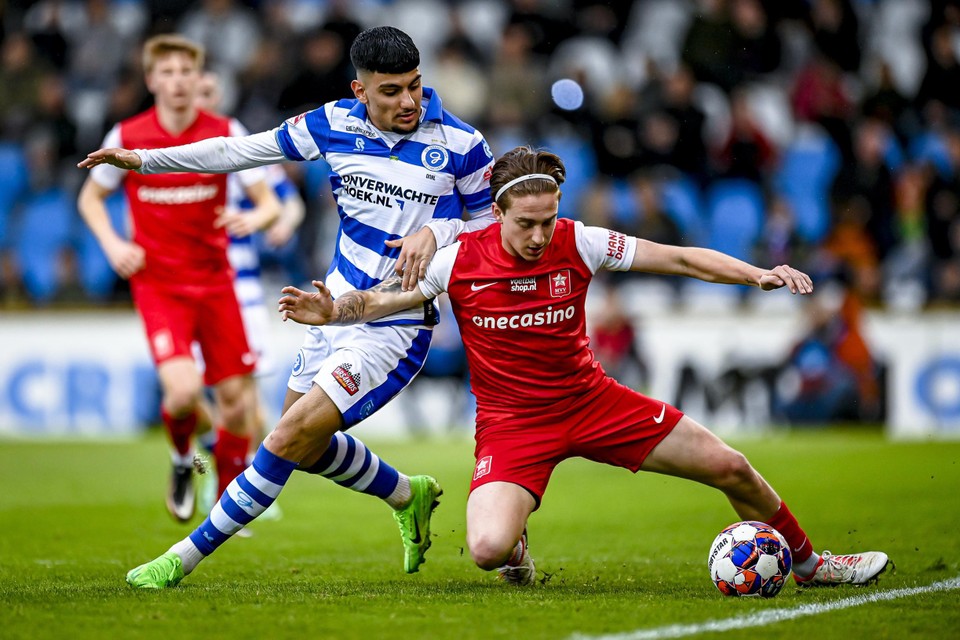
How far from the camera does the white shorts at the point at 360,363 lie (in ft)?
22.2

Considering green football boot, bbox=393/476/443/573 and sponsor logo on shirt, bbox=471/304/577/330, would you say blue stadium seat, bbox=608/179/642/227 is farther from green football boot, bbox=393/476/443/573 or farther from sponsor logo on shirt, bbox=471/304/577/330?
sponsor logo on shirt, bbox=471/304/577/330

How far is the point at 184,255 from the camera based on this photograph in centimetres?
941

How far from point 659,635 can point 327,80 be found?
1478cm

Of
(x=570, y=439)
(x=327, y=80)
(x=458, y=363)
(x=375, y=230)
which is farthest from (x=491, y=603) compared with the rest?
(x=327, y=80)

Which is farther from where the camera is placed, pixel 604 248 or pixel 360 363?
pixel 360 363

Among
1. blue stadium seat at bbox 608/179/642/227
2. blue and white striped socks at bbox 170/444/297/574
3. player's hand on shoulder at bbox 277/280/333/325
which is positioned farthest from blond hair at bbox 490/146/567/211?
blue stadium seat at bbox 608/179/642/227

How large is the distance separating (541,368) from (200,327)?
3.54 metres

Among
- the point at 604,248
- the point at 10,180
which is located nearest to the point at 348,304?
the point at 604,248

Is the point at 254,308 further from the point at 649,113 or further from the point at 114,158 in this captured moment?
the point at 649,113

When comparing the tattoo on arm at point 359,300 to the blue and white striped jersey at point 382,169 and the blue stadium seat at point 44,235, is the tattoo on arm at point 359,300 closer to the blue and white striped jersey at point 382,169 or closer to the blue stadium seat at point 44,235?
the blue and white striped jersey at point 382,169

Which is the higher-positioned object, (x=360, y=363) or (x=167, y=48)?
(x=167, y=48)

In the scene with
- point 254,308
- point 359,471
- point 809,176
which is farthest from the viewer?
point 809,176

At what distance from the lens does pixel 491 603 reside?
Answer: 20.0 feet

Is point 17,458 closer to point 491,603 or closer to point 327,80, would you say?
point 327,80
